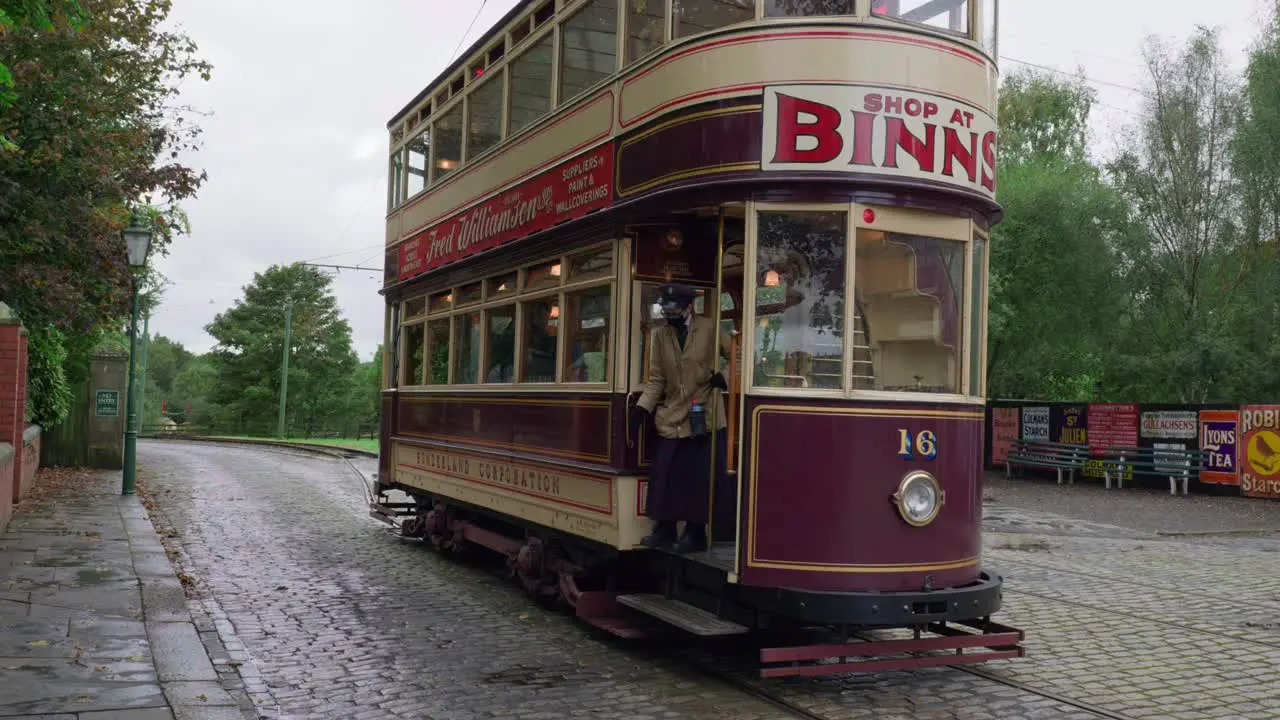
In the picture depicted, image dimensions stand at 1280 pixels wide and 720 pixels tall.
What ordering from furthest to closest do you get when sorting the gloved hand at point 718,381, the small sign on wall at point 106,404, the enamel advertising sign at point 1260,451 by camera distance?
the small sign on wall at point 106,404
the enamel advertising sign at point 1260,451
the gloved hand at point 718,381

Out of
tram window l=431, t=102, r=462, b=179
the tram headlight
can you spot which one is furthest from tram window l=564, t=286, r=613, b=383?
tram window l=431, t=102, r=462, b=179

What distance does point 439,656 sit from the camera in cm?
721

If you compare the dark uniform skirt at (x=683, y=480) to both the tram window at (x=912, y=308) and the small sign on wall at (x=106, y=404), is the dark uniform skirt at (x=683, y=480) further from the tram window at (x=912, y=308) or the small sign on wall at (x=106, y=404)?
the small sign on wall at (x=106, y=404)

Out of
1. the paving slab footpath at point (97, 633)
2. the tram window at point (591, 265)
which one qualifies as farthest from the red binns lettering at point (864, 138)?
the paving slab footpath at point (97, 633)

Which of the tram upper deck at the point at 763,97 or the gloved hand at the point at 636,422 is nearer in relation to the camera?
the tram upper deck at the point at 763,97

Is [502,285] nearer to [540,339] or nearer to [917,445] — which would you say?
[540,339]

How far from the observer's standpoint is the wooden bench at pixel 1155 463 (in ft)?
73.3

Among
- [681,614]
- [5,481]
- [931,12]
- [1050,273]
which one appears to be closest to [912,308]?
[931,12]

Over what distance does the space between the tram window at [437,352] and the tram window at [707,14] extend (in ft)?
15.5

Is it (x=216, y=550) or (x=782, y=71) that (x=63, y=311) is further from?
(x=782, y=71)

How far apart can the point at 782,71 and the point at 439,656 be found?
13.3 ft

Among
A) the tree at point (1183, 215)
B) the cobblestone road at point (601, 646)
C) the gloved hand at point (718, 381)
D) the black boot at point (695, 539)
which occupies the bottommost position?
the cobblestone road at point (601, 646)

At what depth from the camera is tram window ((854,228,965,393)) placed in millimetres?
6434

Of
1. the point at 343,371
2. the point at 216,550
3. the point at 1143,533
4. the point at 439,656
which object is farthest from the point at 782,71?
the point at 343,371
